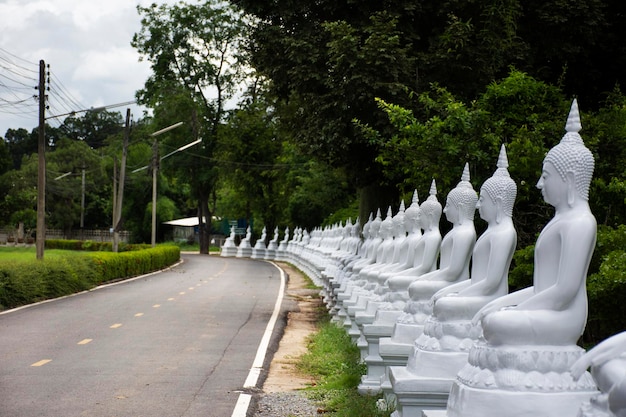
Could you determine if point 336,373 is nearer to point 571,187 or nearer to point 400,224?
point 400,224

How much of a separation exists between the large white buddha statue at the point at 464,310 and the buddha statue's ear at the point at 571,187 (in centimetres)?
137

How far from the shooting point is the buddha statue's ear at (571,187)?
5141 mm

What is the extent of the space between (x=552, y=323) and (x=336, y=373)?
755 cm

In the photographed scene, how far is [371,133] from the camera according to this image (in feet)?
53.0

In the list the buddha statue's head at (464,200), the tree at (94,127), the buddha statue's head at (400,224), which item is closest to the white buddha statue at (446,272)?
the buddha statue's head at (464,200)

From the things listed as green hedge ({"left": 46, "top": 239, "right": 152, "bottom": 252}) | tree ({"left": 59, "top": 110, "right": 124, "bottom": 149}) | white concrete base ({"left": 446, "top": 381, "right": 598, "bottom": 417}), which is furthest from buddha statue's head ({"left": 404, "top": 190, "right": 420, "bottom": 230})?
tree ({"left": 59, "top": 110, "right": 124, "bottom": 149})

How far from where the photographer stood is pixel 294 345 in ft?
51.7

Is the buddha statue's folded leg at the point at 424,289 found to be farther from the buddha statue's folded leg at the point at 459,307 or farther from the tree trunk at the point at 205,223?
the tree trunk at the point at 205,223

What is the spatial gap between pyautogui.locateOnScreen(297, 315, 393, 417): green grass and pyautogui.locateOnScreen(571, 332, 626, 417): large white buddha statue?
5021 millimetres

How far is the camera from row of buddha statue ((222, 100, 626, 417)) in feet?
16.6

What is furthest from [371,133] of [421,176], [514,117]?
[514,117]

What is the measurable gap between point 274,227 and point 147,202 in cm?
1680

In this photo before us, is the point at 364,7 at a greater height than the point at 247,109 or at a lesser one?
lesser

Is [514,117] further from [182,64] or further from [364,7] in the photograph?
[182,64]
